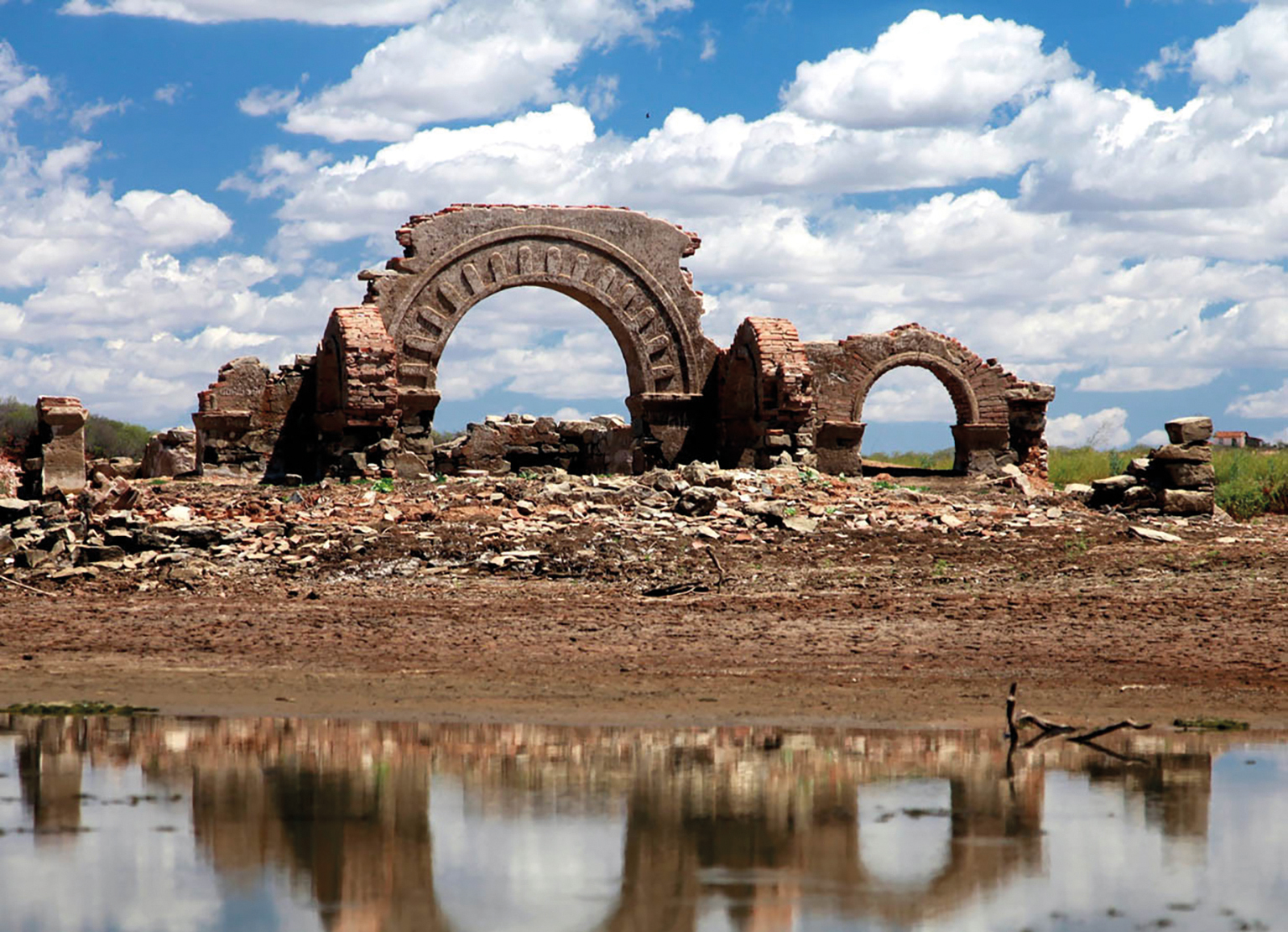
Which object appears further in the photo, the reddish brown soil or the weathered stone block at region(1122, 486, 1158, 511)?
the weathered stone block at region(1122, 486, 1158, 511)

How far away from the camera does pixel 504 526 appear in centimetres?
1405

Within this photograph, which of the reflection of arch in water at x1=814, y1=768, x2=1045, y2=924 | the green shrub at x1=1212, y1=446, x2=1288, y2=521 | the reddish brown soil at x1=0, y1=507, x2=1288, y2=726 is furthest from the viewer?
the green shrub at x1=1212, y1=446, x2=1288, y2=521

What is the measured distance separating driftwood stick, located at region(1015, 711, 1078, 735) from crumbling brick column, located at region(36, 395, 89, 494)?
1242 cm

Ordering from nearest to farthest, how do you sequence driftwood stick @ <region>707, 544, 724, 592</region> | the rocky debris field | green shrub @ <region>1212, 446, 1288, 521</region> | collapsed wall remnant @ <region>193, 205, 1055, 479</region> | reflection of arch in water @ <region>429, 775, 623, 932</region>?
reflection of arch in water @ <region>429, 775, 623, 932</region>
driftwood stick @ <region>707, 544, 724, 592</region>
the rocky debris field
collapsed wall remnant @ <region>193, 205, 1055, 479</region>
green shrub @ <region>1212, 446, 1288, 521</region>

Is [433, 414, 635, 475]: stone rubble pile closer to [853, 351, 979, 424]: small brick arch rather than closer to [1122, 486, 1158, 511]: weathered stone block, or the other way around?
[853, 351, 979, 424]: small brick arch

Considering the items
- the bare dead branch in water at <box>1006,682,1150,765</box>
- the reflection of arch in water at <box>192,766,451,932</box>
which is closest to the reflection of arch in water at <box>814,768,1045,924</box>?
the bare dead branch in water at <box>1006,682,1150,765</box>

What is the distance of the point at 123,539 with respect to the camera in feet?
43.1

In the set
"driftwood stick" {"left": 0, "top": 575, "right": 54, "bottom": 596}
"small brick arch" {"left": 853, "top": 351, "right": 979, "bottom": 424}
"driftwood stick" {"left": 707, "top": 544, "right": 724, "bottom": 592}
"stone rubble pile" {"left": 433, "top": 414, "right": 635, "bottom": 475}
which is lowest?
"driftwood stick" {"left": 0, "top": 575, "right": 54, "bottom": 596}

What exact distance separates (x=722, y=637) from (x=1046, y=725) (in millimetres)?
3203

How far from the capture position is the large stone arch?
20719 millimetres

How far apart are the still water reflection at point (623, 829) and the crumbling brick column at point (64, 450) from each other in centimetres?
997

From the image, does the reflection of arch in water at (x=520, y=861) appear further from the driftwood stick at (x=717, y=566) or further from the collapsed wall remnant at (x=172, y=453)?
the collapsed wall remnant at (x=172, y=453)

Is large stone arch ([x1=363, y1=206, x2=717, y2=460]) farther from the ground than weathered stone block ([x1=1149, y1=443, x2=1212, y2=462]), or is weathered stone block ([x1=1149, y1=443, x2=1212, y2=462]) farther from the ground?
large stone arch ([x1=363, y1=206, x2=717, y2=460])

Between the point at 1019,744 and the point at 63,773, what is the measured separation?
4.31 meters
